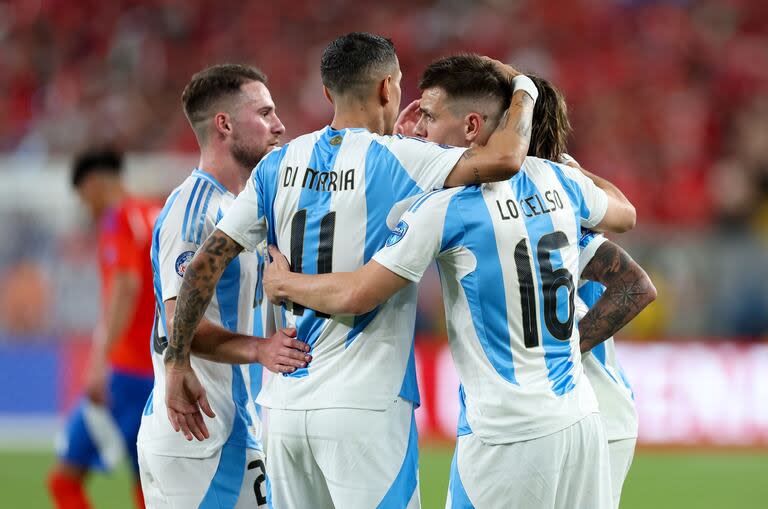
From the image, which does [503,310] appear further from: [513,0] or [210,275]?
[513,0]

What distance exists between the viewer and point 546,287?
4031 mm

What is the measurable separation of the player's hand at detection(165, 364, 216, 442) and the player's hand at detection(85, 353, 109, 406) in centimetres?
247

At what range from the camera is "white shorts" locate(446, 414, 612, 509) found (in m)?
3.96

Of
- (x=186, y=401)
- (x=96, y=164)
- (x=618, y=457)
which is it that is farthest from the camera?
(x=96, y=164)

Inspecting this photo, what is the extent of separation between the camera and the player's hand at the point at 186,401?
4.29 metres

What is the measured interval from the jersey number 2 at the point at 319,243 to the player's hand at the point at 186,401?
51 cm

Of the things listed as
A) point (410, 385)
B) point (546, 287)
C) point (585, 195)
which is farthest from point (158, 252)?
point (585, 195)

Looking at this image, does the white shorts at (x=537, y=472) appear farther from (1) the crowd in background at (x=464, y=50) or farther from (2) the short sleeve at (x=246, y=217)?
(1) the crowd in background at (x=464, y=50)

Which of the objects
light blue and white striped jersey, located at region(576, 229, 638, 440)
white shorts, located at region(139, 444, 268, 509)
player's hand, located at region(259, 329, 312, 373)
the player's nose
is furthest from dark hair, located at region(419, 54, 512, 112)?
white shorts, located at region(139, 444, 268, 509)

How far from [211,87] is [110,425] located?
2708 millimetres

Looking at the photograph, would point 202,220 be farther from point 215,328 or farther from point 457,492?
point 457,492

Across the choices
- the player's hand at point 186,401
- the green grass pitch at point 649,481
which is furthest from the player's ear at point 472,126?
the green grass pitch at point 649,481

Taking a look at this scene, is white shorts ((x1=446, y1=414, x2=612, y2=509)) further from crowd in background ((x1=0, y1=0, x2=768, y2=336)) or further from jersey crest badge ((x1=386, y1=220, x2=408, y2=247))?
crowd in background ((x1=0, y1=0, x2=768, y2=336))

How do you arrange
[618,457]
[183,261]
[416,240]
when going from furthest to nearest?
[618,457], [183,261], [416,240]
